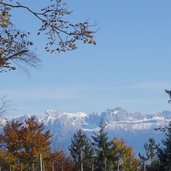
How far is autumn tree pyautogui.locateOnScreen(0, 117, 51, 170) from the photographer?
53062 mm

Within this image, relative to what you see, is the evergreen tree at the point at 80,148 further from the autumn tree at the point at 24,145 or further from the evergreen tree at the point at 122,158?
the autumn tree at the point at 24,145

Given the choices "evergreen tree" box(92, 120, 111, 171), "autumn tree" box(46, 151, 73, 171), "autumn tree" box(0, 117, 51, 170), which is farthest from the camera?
"evergreen tree" box(92, 120, 111, 171)

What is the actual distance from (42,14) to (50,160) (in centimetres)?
4774

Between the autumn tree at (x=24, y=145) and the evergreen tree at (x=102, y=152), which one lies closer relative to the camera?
the autumn tree at (x=24, y=145)

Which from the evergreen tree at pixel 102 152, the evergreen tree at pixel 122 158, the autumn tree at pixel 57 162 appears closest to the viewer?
the autumn tree at pixel 57 162

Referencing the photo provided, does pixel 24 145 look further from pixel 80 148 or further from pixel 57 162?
pixel 80 148

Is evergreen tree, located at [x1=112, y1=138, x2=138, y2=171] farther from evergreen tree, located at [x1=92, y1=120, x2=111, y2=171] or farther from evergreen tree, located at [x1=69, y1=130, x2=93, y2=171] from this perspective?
evergreen tree, located at [x1=69, y1=130, x2=93, y2=171]

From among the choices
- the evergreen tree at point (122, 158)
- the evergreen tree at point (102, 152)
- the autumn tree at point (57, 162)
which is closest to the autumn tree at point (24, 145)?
the autumn tree at point (57, 162)

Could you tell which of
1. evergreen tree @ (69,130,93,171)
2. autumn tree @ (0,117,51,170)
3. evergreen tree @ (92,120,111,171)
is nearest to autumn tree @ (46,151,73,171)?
autumn tree @ (0,117,51,170)

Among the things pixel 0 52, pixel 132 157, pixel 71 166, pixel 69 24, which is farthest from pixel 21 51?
pixel 132 157

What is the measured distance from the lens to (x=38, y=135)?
54094 millimetres

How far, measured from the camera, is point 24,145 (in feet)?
176

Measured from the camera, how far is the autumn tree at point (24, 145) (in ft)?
174

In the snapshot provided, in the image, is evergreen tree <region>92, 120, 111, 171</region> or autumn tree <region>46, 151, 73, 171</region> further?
evergreen tree <region>92, 120, 111, 171</region>
